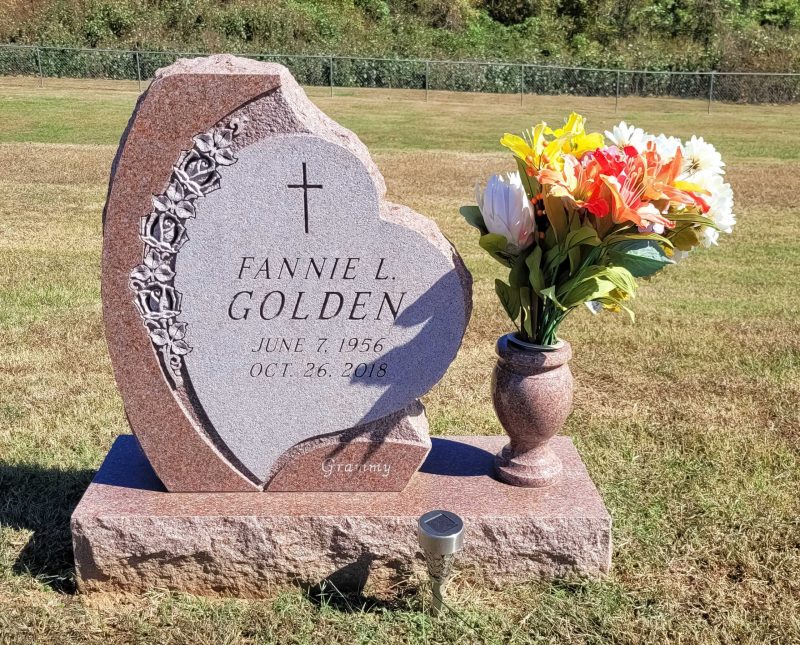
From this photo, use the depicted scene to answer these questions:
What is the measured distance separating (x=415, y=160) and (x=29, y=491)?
496 inches

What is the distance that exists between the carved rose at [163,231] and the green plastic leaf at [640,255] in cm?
168

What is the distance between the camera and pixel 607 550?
11.4 ft

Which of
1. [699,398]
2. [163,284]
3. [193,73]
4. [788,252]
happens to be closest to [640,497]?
[699,398]

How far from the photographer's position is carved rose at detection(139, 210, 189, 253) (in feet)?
11.0

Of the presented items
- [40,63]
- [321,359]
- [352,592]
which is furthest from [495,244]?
[40,63]

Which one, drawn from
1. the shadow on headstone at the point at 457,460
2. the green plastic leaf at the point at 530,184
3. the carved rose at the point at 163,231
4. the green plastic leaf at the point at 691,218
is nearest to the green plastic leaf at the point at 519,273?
the green plastic leaf at the point at 530,184

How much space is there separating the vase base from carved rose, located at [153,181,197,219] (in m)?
1.68

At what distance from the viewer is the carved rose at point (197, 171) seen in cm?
330

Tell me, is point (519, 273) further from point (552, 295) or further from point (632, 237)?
point (632, 237)

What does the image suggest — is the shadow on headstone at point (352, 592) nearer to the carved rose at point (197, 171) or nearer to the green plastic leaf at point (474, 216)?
the green plastic leaf at point (474, 216)

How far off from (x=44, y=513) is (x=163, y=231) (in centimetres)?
161

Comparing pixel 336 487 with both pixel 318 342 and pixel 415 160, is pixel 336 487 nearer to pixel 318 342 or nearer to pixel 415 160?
pixel 318 342

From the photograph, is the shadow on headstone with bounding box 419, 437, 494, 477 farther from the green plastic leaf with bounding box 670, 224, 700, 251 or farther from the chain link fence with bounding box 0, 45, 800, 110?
the chain link fence with bounding box 0, 45, 800, 110

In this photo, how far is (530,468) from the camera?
3.65 metres
